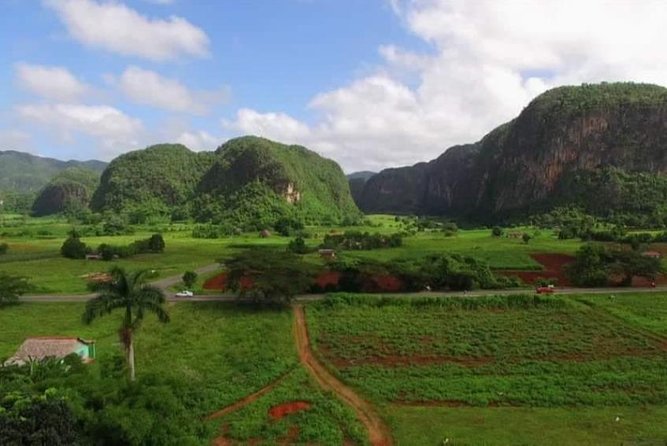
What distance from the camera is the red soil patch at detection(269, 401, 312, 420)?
30859mm

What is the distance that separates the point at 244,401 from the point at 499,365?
17.2 m

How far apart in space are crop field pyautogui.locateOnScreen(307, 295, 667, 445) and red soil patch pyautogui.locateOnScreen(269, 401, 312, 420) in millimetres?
4176

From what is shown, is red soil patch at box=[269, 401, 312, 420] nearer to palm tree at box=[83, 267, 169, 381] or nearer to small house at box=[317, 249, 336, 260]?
palm tree at box=[83, 267, 169, 381]

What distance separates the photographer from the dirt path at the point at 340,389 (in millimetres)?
28852

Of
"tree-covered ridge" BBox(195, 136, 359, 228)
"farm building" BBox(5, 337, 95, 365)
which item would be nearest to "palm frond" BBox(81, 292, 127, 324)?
"farm building" BBox(5, 337, 95, 365)

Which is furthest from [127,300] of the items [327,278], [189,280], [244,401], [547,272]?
[547,272]

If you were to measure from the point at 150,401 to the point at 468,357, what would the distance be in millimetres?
24525

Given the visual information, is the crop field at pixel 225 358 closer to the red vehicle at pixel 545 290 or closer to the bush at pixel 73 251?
the red vehicle at pixel 545 290

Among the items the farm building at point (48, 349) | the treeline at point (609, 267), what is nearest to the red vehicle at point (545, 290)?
the treeline at point (609, 267)

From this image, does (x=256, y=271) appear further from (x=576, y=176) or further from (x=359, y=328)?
(x=576, y=176)

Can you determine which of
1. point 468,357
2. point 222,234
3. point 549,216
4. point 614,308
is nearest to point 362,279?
point 468,357

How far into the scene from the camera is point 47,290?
192ft

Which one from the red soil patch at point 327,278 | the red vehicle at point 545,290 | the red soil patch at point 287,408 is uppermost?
the red soil patch at point 327,278

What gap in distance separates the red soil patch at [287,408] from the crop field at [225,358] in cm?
16
